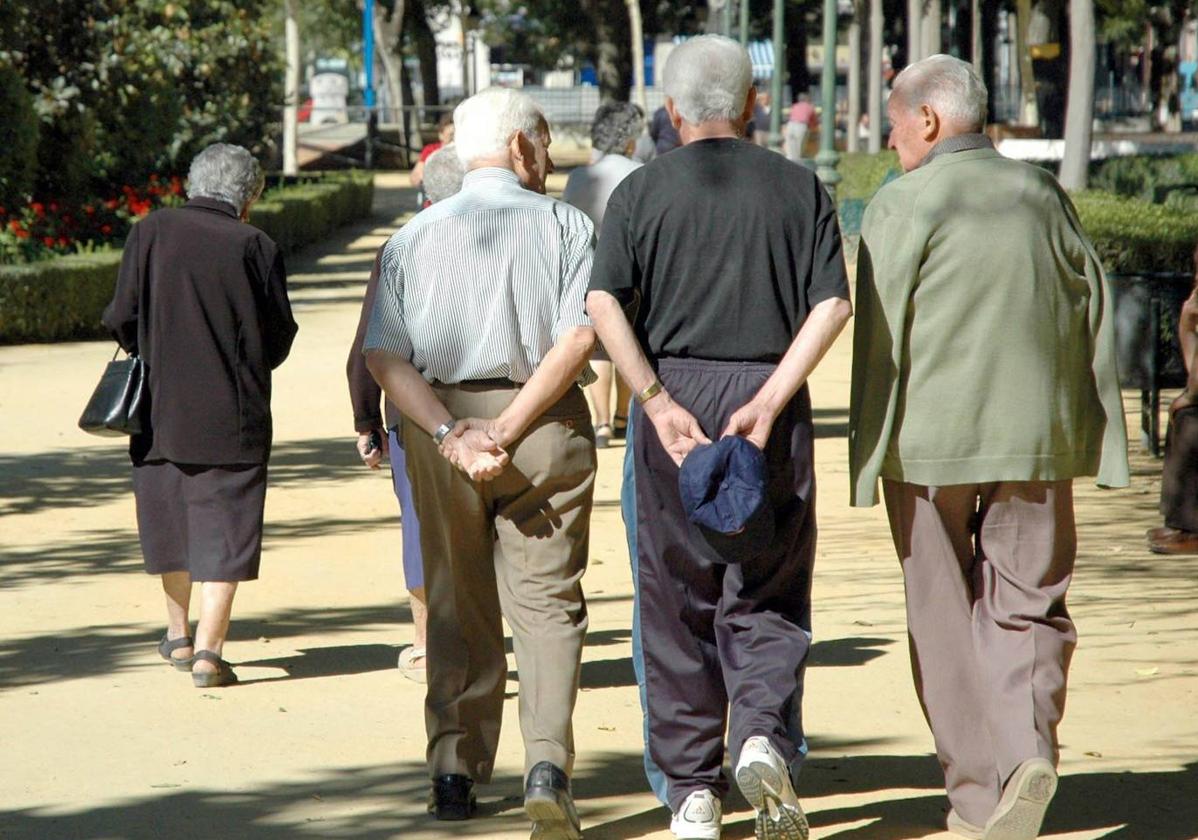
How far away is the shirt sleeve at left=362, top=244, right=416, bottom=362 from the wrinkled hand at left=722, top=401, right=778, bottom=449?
85 centimetres

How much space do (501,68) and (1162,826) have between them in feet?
313

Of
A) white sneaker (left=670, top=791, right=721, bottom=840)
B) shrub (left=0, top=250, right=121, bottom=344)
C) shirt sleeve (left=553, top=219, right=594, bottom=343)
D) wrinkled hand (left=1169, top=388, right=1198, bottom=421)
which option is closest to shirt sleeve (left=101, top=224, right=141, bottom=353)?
shirt sleeve (left=553, top=219, right=594, bottom=343)

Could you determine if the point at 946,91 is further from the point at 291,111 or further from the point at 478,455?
the point at 291,111

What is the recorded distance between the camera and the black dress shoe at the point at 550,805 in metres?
4.34

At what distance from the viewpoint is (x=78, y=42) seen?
2125 cm

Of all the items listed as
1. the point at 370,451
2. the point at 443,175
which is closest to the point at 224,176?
the point at 443,175

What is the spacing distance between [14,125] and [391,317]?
14925mm

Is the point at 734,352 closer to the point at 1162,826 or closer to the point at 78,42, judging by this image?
the point at 1162,826

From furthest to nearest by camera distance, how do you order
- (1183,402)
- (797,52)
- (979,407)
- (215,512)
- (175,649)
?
1. (797,52)
2. (1183,402)
3. (175,649)
4. (215,512)
5. (979,407)

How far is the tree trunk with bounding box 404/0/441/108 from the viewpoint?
59781 mm

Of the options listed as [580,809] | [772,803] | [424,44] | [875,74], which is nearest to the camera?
[772,803]

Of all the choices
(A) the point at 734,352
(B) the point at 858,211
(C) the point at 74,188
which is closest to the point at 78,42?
(C) the point at 74,188

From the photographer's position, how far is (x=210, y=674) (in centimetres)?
618

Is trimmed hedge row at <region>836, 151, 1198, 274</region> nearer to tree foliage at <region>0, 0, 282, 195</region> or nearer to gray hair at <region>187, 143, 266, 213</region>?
gray hair at <region>187, 143, 266, 213</region>
